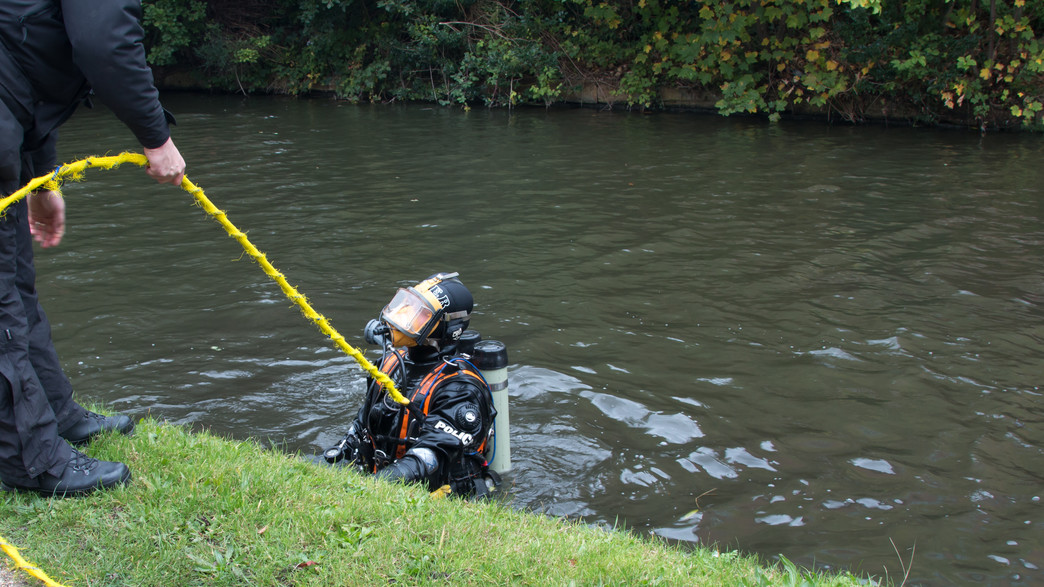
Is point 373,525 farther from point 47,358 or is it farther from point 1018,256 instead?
point 1018,256

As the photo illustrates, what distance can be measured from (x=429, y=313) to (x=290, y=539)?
1618 mm

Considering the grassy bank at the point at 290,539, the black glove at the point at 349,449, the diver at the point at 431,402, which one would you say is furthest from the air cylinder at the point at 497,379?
the grassy bank at the point at 290,539

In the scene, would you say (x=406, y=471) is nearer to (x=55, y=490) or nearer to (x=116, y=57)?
(x=55, y=490)

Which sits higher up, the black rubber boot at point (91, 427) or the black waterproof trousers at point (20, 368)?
the black waterproof trousers at point (20, 368)

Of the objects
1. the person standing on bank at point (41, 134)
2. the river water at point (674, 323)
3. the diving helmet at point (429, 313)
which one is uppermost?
the person standing on bank at point (41, 134)

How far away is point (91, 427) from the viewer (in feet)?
12.1

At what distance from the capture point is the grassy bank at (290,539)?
285 cm

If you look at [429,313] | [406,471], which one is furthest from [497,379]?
[406,471]

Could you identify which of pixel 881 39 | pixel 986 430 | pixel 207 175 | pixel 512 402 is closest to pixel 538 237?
pixel 512 402

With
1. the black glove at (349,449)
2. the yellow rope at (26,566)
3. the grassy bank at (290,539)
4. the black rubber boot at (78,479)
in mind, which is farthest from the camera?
the black glove at (349,449)

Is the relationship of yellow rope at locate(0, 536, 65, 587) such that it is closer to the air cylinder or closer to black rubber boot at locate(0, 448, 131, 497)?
black rubber boot at locate(0, 448, 131, 497)

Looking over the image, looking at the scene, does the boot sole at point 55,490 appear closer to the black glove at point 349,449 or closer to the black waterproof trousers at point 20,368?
the black waterproof trousers at point 20,368

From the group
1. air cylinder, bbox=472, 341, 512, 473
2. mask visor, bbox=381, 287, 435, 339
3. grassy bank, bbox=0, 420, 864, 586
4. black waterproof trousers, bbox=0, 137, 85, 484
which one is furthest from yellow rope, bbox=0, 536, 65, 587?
air cylinder, bbox=472, 341, 512, 473

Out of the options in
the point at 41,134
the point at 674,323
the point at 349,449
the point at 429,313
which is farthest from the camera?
the point at 674,323
